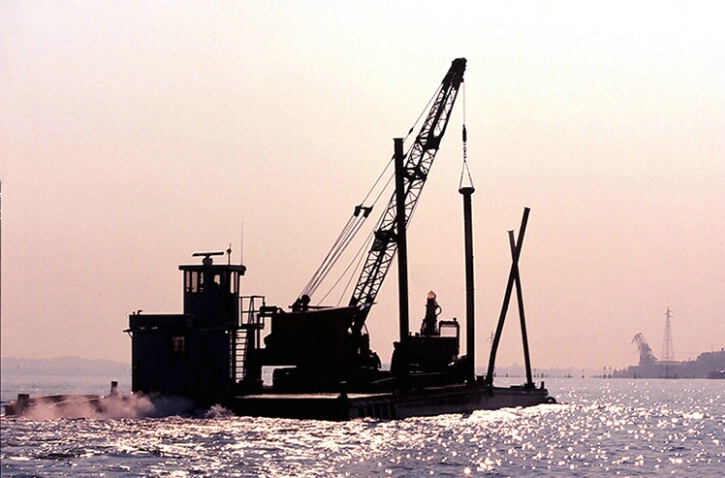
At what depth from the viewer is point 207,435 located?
171 feet

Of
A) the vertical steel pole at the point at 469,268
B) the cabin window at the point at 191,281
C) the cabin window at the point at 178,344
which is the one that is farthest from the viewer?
the vertical steel pole at the point at 469,268

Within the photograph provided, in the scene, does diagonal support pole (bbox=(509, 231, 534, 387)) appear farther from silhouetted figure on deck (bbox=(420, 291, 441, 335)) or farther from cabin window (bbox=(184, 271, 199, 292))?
cabin window (bbox=(184, 271, 199, 292))

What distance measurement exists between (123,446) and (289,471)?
23.0ft

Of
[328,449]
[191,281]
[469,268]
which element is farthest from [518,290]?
[328,449]

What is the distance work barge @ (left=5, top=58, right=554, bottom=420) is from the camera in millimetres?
64562

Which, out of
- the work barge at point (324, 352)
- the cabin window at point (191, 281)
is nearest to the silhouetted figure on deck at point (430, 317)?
the work barge at point (324, 352)

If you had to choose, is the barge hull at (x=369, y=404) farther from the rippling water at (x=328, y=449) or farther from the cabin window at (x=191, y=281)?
the cabin window at (x=191, y=281)

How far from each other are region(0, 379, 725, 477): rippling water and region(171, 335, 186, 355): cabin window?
150 inches

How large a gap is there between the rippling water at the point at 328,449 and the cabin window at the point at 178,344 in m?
3.82

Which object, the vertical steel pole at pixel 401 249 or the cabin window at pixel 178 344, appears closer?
the cabin window at pixel 178 344

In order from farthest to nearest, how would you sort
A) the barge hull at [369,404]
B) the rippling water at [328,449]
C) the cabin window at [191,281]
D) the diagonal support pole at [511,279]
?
the diagonal support pole at [511,279]
the cabin window at [191,281]
the barge hull at [369,404]
the rippling water at [328,449]

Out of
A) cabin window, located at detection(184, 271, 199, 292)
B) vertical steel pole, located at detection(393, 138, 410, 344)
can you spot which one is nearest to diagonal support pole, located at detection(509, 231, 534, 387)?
vertical steel pole, located at detection(393, 138, 410, 344)

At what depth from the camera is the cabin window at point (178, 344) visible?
212 ft

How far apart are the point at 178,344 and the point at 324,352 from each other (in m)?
13.2
